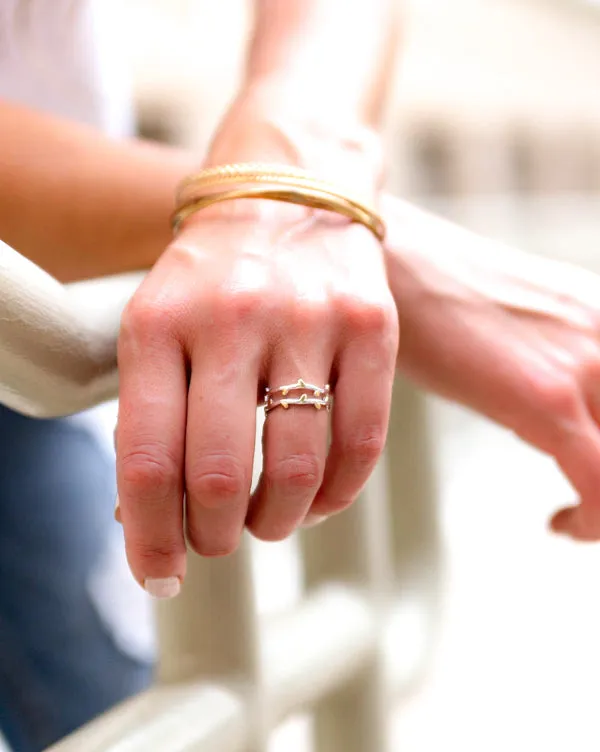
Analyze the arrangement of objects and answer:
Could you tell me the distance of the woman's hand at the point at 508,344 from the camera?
0.37 m

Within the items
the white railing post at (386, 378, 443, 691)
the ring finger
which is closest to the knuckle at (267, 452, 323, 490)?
the ring finger

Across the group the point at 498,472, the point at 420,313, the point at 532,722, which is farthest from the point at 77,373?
the point at 498,472

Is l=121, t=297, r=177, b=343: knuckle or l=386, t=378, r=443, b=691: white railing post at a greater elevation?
l=121, t=297, r=177, b=343: knuckle

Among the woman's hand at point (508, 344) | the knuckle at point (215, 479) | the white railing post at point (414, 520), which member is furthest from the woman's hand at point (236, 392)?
the white railing post at point (414, 520)

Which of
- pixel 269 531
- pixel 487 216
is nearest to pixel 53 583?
pixel 269 531

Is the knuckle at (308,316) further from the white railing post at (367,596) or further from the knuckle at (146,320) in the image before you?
the white railing post at (367,596)

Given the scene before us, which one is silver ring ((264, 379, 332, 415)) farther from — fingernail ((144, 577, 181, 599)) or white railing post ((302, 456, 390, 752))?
white railing post ((302, 456, 390, 752))

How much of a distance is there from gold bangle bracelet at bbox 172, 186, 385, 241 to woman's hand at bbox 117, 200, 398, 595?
25mm

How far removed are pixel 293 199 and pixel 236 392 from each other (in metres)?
0.09

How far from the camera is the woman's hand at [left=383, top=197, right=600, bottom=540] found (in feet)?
1.21

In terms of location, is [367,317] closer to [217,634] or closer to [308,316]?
[308,316]

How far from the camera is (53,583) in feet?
1.72

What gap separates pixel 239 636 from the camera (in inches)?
13.1

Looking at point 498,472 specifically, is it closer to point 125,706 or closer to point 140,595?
point 140,595
